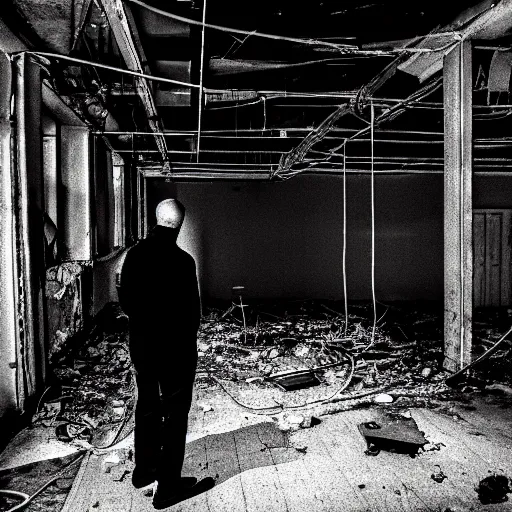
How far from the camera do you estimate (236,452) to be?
2990mm

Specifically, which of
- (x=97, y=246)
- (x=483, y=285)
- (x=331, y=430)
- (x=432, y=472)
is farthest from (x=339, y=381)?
(x=483, y=285)

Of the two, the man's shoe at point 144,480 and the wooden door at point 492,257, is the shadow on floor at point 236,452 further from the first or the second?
the wooden door at point 492,257

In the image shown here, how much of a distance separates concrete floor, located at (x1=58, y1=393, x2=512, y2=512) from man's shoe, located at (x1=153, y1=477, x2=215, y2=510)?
35 mm

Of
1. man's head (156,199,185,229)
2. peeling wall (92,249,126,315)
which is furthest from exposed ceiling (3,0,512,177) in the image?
peeling wall (92,249,126,315)

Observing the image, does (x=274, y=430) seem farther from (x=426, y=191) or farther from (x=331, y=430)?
(x=426, y=191)

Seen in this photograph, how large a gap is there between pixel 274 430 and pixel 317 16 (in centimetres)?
315

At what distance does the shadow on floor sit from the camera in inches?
108

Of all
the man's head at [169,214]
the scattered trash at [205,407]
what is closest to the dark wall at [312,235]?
the scattered trash at [205,407]

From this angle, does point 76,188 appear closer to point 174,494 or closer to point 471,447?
point 174,494

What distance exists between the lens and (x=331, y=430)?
3324mm

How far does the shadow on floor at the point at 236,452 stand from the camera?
9.04 ft

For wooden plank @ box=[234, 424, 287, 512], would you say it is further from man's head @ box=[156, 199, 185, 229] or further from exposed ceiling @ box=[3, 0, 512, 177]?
exposed ceiling @ box=[3, 0, 512, 177]

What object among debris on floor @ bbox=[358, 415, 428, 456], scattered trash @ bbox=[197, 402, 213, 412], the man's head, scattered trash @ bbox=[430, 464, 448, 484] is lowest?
scattered trash @ bbox=[197, 402, 213, 412]

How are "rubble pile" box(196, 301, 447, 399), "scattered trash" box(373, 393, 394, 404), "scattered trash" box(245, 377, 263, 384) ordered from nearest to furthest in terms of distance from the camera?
1. "scattered trash" box(373, 393, 394, 404)
2. "scattered trash" box(245, 377, 263, 384)
3. "rubble pile" box(196, 301, 447, 399)
